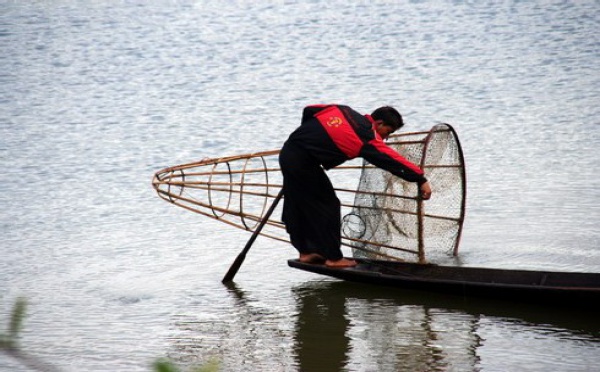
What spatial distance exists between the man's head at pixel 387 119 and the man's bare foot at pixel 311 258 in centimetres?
88

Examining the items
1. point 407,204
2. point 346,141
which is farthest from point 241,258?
point 346,141

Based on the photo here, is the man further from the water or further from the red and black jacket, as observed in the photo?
the water

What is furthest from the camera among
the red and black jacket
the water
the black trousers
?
the black trousers

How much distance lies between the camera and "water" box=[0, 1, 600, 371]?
17.6 ft

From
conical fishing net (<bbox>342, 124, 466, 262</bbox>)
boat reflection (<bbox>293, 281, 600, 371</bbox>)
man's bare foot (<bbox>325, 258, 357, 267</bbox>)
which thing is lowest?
boat reflection (<bbox>293, 281, 600, 371</bbox>)

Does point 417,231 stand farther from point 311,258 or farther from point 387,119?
point 387,119

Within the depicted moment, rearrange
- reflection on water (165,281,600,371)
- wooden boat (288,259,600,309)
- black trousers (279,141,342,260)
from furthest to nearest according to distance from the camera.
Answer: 1. black trousers (279,141,342,260)
2. wooden boat (288,259,600,309)
3. reflection on water (165,281,600,371)

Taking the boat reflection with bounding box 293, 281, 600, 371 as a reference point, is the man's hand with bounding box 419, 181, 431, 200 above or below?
above

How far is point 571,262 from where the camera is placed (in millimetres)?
6555

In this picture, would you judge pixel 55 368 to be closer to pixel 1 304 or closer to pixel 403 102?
pixel 1 304

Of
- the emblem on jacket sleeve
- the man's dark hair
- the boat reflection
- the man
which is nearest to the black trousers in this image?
the man

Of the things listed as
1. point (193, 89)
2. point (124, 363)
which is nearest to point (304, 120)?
point (124, 363)

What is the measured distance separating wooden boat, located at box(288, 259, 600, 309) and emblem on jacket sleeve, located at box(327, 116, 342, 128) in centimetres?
88

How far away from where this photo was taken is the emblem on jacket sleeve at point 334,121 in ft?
18.7
